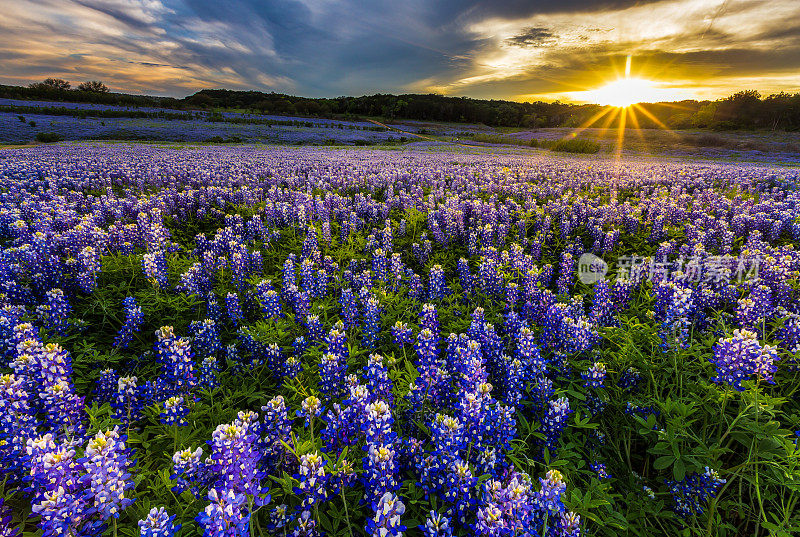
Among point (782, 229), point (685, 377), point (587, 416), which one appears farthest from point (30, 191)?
point (782, 229)

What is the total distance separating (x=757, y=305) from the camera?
3.82m

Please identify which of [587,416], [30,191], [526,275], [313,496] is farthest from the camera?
[30,191]

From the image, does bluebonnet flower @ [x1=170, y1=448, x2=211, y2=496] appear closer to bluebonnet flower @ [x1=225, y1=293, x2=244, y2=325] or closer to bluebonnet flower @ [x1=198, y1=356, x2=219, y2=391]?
bluebonnet flower @ [x1=198, y1=356, x2=219, y2=391]

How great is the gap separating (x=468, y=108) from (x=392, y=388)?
12184 cm

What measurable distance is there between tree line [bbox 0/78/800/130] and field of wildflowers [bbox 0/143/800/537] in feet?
276

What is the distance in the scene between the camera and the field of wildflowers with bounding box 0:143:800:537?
2146mm

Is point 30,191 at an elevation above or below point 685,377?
above

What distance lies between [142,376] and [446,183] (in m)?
10.6

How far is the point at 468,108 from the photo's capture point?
111m

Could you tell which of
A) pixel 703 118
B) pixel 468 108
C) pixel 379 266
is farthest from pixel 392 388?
pixel 468 108

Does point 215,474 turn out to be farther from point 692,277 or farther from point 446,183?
point 446,183

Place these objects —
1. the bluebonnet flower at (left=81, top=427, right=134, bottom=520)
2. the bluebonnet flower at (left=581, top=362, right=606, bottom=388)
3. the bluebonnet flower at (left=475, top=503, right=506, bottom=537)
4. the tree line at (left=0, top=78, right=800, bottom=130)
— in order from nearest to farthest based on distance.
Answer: the bluebonnet flower at (left=475, top=503, right=506, bottom=537), the bluebonnet flower at (left=81, top=427, right=134, bottom=520), the bluebonnet flower at (left=581, top=362, right=606, bottom=388), the tree line at (left=0, top=78, right=800, bottom=130)

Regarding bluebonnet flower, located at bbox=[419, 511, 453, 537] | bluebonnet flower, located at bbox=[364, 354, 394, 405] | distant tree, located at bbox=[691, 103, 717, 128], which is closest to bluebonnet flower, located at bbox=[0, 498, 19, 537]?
bluebonnet flower, located at bbox=[364, 354, 394, 405]

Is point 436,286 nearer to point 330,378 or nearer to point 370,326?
point 370,326
